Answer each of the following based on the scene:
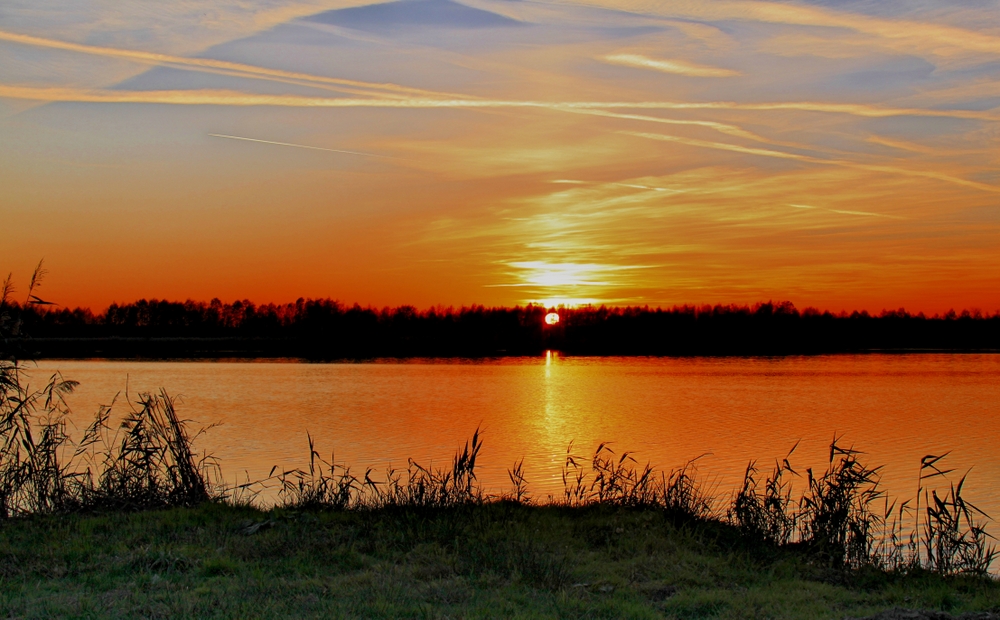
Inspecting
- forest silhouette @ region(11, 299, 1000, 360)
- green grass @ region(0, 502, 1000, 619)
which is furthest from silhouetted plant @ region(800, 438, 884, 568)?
forest silhouette @ region(11, 299, 1000, 360)

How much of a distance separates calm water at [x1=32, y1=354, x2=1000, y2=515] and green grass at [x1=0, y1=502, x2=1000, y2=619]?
5.82 meters

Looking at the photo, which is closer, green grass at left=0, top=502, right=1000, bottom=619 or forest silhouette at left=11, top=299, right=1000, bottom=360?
green grass at left=0, top=502, right=1000, bottom=619

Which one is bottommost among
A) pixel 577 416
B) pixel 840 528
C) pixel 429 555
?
pixel 577 416

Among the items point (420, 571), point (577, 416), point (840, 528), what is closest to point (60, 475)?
point (420, 571)

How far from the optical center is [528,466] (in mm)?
17469

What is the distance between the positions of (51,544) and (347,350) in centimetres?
9038

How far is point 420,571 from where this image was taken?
6.88m

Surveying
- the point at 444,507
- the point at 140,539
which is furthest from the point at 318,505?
the point at 140,539

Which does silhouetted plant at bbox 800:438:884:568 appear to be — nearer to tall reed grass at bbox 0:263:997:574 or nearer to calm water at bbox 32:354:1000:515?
tall reed grass at bbox 0:263:997:574

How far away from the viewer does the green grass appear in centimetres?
603

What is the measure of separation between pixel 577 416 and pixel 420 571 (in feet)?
73.7

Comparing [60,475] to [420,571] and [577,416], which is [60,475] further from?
[577,416]

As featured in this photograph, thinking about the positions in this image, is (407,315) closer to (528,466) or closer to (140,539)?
(528,466)

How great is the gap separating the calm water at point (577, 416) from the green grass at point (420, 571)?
582 cm
